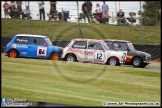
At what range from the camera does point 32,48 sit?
20.5 metres

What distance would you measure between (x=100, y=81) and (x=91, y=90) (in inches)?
67.7

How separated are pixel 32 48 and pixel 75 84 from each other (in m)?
7.57

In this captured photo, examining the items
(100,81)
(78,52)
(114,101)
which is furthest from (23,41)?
(114,101)

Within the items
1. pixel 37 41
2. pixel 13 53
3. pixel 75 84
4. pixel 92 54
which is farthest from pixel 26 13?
pixel 75 84

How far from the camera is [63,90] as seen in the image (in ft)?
39.9

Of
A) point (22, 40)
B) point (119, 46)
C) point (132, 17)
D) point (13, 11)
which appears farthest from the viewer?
point (13, 11)

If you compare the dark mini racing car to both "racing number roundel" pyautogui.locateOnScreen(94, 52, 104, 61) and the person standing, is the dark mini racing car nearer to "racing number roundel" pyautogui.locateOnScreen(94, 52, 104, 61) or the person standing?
"racing number roundel" pyautogui.locateOnScreen(94, 52, 104, 61)

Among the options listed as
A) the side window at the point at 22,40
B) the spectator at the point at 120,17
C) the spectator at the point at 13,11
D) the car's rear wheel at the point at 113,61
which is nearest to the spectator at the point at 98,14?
the spectator at the point at 120,17

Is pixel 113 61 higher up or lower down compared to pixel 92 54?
lower down

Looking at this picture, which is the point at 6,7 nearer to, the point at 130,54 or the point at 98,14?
the point at 98,14

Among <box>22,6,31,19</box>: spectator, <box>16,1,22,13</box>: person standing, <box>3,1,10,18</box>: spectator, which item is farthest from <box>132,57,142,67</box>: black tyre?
<box>3,1,10,18</box>: spectator

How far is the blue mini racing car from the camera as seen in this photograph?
20406 millimetres

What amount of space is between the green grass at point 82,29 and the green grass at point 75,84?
7.27m

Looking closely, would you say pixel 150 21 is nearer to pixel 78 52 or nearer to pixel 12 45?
pixel 78 52
